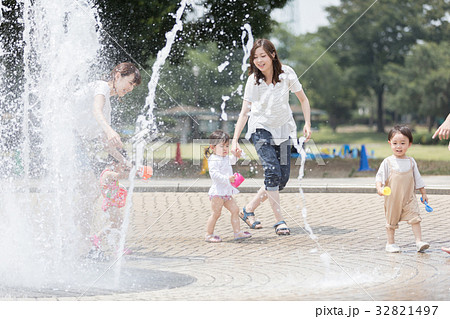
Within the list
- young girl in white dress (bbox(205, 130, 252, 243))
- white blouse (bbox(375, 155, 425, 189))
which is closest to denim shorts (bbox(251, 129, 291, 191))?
young girl in white dress (bbox(205, 130, 252, 243))

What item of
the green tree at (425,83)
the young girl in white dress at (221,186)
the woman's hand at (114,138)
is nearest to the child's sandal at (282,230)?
the young girl in white dress at (221,186)

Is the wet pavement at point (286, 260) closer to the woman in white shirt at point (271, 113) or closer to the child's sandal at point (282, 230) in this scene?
the child's sandal at point (282, 230)

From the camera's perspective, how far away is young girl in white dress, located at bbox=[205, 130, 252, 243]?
693cm

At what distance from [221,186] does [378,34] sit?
59.3 m

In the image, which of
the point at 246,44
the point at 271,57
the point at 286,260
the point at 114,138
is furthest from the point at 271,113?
the point at 246,44

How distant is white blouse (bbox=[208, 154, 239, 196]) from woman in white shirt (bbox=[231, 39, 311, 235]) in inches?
9.8

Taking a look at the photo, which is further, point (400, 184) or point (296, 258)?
point (400, 184)

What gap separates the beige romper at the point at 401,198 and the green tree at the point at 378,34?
55.2 metres

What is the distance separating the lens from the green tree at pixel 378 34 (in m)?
61.1

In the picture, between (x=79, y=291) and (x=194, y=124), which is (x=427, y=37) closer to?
(x=194, y=124)

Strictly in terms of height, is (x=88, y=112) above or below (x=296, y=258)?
above

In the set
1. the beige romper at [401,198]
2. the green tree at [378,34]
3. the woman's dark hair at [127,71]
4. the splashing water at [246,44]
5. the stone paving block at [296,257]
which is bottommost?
the stone paving block at [296,257]

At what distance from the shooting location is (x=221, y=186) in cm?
703

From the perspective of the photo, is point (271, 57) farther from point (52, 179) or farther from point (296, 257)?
point (52, 179)
